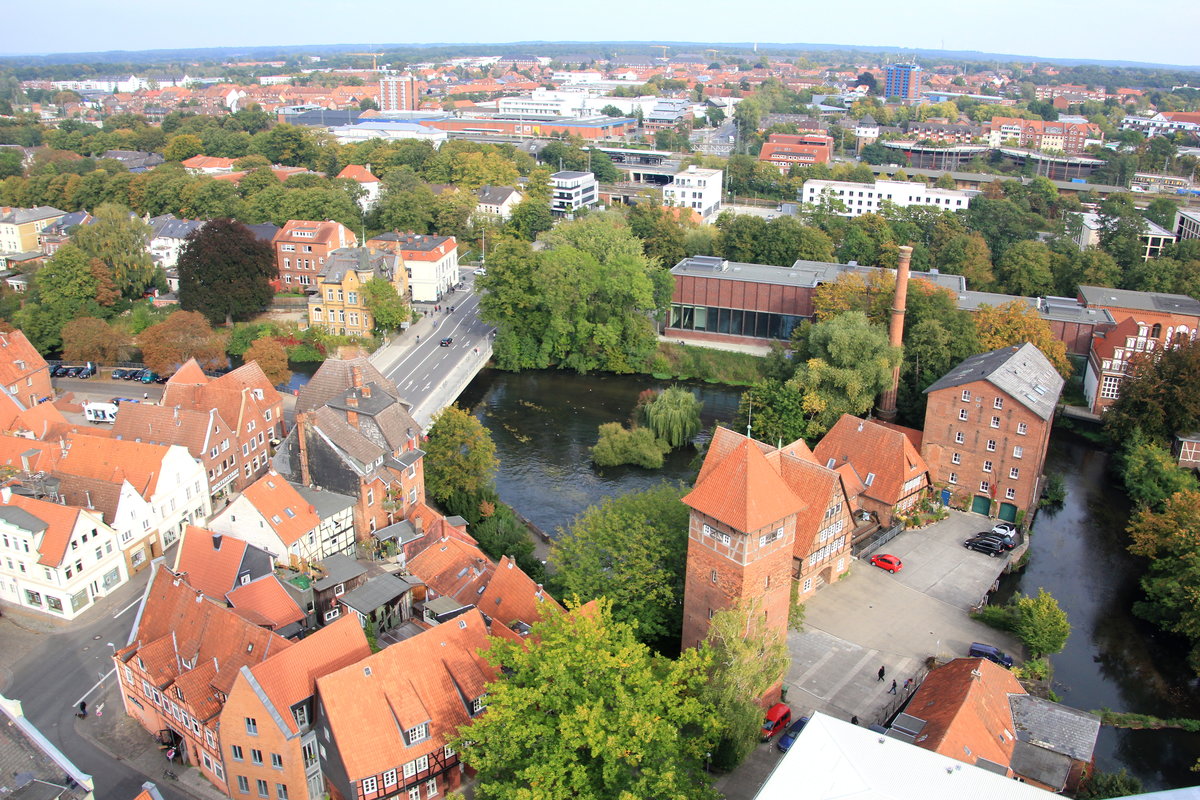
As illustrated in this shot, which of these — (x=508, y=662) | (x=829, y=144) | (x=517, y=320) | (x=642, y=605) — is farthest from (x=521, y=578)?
(x=829, y=144)

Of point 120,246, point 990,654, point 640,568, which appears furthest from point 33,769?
point 120,246

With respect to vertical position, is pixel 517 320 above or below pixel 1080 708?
above

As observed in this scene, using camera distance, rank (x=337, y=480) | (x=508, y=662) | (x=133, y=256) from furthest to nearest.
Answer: (x=133, y=256) < (x=337, y=480) < (x=508, y=662)

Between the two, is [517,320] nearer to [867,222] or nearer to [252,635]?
[867,222]

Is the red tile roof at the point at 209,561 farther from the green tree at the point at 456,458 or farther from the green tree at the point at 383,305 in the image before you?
the green tree at the point at 383,305

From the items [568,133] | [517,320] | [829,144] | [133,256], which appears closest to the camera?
[517,320]

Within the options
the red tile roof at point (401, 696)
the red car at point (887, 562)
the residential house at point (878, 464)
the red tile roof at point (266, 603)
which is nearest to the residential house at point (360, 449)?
the red tile roof at point (266, 603)

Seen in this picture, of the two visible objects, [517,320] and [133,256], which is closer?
[517,320]

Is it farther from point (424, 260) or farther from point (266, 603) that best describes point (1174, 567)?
point (424, 260)
